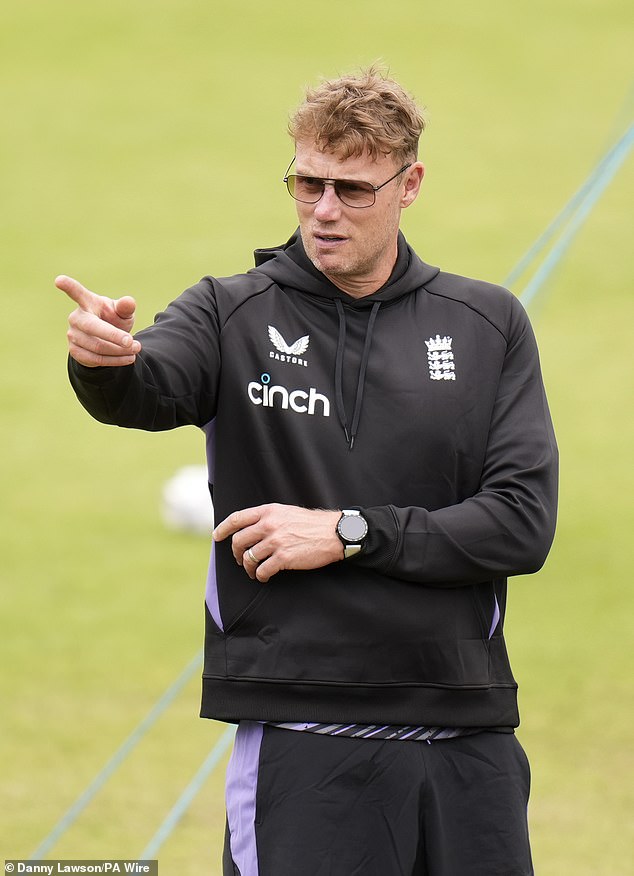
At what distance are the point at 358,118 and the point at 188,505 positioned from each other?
3.95 m

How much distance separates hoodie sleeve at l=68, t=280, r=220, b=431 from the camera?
1.71 metres

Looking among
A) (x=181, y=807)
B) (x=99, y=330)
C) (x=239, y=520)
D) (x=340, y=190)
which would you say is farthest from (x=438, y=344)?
(x=181, y=807)

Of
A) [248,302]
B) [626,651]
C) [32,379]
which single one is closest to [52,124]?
[32,379]

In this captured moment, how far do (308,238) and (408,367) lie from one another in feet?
0.69

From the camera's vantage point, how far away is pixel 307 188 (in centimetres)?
189

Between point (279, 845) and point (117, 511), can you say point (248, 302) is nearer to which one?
point (279, 845)

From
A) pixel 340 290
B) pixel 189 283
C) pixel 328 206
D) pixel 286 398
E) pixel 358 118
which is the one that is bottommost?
pixel 189 283

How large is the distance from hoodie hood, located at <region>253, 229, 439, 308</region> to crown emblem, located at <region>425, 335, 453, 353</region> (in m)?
0.08

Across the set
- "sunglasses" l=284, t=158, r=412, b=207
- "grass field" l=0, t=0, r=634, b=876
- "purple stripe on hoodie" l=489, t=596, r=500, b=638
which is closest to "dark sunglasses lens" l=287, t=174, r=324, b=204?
"sunglasses" l=284, t=158, r=412, b=207

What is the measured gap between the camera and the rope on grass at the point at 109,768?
11.3 ft

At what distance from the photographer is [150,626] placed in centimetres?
506

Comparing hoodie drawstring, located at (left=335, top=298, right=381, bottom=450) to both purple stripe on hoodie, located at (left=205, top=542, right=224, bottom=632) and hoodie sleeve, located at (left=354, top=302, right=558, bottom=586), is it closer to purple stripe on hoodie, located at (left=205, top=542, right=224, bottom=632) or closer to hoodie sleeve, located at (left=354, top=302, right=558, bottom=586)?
hoodie sleeve, located at (left=354, top=302, right=558, bottom=586)

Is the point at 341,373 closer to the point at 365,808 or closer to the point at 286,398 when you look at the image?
the point at 286,398

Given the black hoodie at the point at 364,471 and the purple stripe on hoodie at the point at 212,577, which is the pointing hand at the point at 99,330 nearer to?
the black hoodie at the point at 364,471
